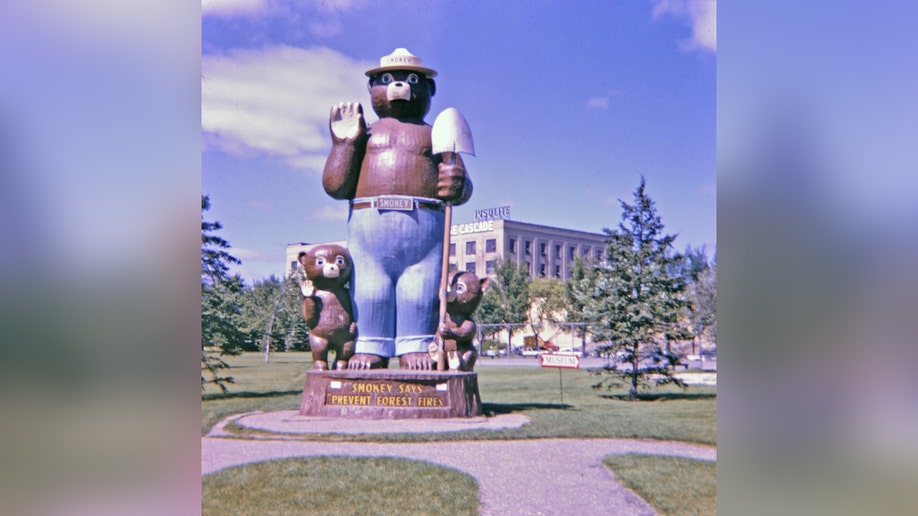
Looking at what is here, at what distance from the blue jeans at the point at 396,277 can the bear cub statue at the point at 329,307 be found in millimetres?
110

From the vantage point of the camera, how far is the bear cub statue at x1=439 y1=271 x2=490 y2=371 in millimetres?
8391

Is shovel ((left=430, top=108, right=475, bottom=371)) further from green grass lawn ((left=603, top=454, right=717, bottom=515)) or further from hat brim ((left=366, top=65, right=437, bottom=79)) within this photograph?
green grass lawn ((left=603, top=454, right=717, bottom=515))

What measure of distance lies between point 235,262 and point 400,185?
189cm

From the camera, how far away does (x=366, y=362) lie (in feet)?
28.1

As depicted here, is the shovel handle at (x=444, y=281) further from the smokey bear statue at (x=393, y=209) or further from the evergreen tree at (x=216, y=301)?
the evergreen tree at (x=216, y=301)

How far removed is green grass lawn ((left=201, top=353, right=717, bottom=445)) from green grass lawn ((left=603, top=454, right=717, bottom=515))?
564 mm

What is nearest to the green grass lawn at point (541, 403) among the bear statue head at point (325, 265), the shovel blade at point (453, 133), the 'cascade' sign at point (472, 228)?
the bear statue head at point (325, 265)

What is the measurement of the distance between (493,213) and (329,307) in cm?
209

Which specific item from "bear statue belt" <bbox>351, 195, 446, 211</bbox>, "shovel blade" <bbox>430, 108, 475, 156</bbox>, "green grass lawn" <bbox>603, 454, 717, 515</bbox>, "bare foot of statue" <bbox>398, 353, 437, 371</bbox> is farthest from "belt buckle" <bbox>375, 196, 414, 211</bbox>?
"green grass lawn" <bbox>603, 454, 717, 515</bbox>

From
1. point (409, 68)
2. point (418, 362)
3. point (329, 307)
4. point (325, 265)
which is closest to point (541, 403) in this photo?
point (418, 362)

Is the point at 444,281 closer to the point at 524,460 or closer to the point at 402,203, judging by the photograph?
the point at 402,203

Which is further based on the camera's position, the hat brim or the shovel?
the hat brim

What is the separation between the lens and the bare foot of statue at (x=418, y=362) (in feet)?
27.9
